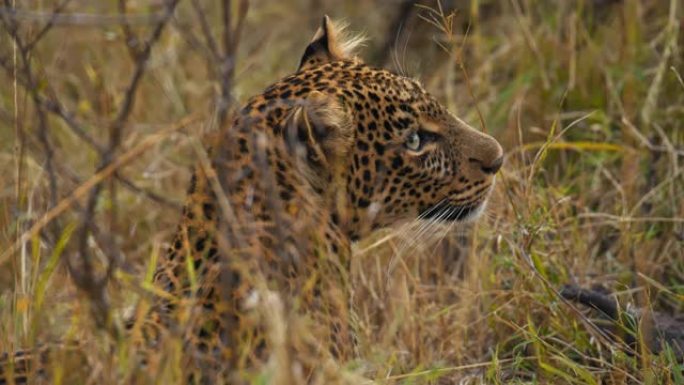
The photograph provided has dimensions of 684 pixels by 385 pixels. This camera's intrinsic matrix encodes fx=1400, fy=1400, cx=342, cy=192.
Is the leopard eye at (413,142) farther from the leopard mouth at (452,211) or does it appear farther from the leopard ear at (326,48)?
the leopard ear at (326,48)

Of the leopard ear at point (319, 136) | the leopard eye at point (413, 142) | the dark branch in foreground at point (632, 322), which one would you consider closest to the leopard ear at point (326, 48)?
the leopard eye at point (413, 142)

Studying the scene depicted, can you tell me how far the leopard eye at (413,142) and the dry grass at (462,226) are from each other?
0.31m

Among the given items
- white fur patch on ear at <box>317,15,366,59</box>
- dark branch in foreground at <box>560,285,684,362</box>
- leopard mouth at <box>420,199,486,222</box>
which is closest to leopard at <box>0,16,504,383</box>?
leopard mouth at <box>420,199,486,222</box>

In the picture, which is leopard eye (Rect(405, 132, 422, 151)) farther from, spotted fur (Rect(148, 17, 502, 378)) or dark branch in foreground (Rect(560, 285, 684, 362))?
dark branch in foreground (Rect(560, 285, 684, 362))

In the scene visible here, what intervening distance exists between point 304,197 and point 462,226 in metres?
2.07

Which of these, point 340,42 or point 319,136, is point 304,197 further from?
point 340,42

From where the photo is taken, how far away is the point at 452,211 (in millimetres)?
4918

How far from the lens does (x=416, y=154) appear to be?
4.74 m

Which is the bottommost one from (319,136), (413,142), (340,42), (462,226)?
(462,226)

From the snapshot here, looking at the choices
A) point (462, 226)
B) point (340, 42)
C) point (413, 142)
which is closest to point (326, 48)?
point (340, 42)

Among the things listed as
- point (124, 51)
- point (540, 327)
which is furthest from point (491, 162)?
point (124, 51)

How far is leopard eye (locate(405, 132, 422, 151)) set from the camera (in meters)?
4.72

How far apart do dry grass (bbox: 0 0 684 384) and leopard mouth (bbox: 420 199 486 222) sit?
0.27 feet

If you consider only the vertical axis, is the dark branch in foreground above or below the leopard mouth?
below
